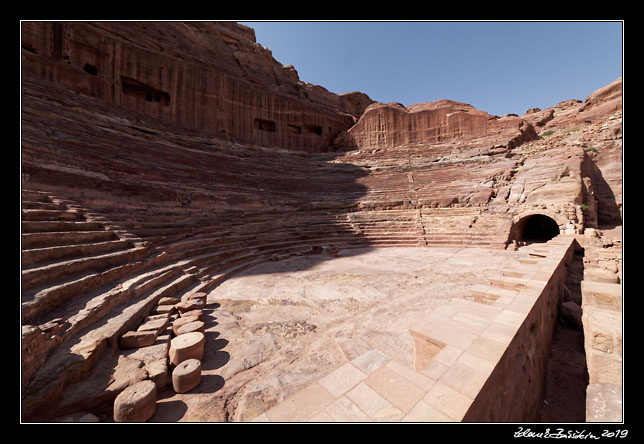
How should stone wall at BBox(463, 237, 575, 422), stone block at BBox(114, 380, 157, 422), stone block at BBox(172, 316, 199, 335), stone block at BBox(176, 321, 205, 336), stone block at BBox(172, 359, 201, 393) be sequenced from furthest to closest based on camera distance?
1. stone block at BBox(172, 316, 199, 335)
2. stone block at BBox(176, 321, 205, 336)
3. stone block at BBox(172, 359, 201, 393)
4. stone block at BBox(114, 380, 157, 422)
5. stone wall at BBox(463, 237, 575, 422)

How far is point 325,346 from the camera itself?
10.9ft

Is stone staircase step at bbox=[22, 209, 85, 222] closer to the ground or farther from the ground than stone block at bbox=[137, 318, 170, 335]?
farther from the ground

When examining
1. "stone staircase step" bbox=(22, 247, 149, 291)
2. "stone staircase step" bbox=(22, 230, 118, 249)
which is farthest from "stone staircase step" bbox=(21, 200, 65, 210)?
"stone staircase step" bbox=(22, 247, 149, 291)

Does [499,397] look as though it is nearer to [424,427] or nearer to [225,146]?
[424,427]

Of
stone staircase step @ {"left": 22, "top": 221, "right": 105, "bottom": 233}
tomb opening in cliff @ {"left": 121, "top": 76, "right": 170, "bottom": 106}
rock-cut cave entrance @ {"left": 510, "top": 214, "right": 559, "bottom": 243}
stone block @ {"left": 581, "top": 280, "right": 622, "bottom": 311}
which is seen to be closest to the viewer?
stone block @ {"left": 581, "top": 280, "right": 622, "bottom": 311}

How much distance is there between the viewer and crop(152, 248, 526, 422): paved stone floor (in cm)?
171

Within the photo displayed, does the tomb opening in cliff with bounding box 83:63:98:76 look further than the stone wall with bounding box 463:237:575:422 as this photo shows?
Yes

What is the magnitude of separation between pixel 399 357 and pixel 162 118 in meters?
23.7

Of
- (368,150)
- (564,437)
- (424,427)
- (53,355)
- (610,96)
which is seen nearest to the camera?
(424,427)

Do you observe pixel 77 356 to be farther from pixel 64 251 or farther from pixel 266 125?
pixel 266 125

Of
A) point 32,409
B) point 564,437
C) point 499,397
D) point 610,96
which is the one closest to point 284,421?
point 499,397

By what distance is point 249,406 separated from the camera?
231cm

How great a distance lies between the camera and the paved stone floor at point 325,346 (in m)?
1.71

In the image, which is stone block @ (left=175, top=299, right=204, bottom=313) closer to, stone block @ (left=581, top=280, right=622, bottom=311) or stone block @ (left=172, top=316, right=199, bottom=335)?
stone block @ (left=172, top=316, right=199, bottom=335)
